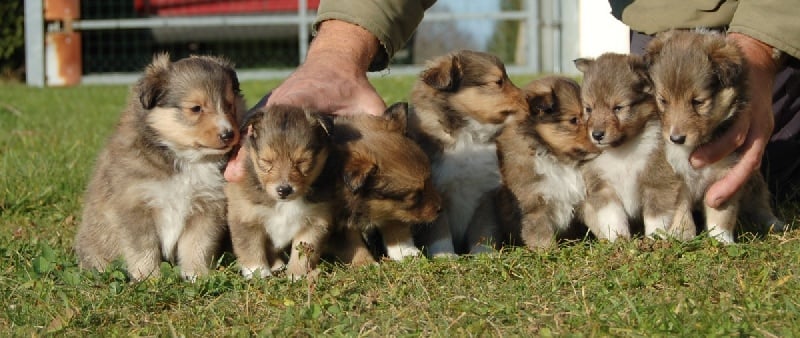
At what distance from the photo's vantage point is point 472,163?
4883mm

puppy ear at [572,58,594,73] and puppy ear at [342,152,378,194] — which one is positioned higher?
puppy ear at [572,58,594,73]

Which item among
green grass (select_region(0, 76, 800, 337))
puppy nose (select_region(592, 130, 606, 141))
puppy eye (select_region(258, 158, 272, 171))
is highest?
puppy nose (select_region(592, 130, 606, 141))

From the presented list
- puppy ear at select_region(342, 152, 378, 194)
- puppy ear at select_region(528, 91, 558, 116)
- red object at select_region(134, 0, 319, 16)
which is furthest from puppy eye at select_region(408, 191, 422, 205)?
red object at select_region(134, 0, 319, 16)

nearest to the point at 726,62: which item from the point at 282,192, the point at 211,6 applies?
the point at 282,192

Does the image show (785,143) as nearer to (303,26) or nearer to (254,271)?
(254,271)

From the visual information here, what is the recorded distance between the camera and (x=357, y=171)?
4332 millimetres

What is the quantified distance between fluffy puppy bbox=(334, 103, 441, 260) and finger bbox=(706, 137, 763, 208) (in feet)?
4.04

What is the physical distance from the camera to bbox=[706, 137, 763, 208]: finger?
4613mm

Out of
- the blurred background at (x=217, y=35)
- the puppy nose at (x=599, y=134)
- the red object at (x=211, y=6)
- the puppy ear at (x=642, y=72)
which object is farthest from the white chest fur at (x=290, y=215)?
the red object at (x=211, y=6)

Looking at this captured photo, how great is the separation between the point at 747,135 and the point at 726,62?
377 mm

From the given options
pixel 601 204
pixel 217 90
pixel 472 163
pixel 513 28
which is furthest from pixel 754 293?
pixel 513 28

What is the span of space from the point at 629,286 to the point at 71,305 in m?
2.04

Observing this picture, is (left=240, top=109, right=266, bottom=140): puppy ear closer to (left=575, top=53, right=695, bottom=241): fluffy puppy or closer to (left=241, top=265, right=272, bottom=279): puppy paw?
(left=241, top=265, right=272, bottom=279): puppy paw

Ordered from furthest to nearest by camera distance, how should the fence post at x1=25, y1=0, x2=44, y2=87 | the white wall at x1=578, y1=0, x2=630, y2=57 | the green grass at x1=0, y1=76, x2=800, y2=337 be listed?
the fence post at x1=25, y1=0, x2=44, y2=87 < the white wall at x1=578, y1=0, x2=630, y2=57 < the green grass at x1=0, y1=76, x2=800, y2=337
